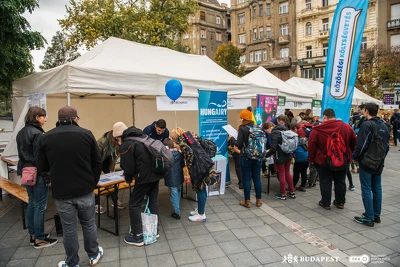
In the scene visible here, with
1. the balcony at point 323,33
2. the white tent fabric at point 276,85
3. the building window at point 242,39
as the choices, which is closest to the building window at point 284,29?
the balcony at point 323,33

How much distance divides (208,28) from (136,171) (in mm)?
41573

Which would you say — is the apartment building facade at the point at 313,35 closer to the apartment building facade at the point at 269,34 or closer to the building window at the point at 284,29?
the apartment building facade at the point at 269,34

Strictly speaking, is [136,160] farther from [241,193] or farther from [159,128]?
[241,193]

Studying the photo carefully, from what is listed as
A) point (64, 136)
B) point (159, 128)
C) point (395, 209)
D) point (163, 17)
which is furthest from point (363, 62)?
point (64, 136)

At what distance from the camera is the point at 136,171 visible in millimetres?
3141

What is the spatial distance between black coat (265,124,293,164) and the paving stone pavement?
2.59ft

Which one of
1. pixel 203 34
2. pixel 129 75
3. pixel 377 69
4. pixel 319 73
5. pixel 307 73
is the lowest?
pixel 129 75

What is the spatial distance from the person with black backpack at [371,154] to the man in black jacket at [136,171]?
9.26 ft

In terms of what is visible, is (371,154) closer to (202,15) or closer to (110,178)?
(110,178)

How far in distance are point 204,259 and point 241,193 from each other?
260 centimetres

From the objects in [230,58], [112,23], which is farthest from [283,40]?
[112,23]

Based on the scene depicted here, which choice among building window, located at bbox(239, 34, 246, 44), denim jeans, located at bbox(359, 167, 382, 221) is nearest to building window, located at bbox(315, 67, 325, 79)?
building window, located at bbox(239, 34, 246, 44)

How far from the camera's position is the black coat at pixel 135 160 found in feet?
10.1

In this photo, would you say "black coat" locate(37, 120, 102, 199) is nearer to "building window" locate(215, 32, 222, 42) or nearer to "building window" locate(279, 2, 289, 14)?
"building window" locate(279, 2, 289, 14)
